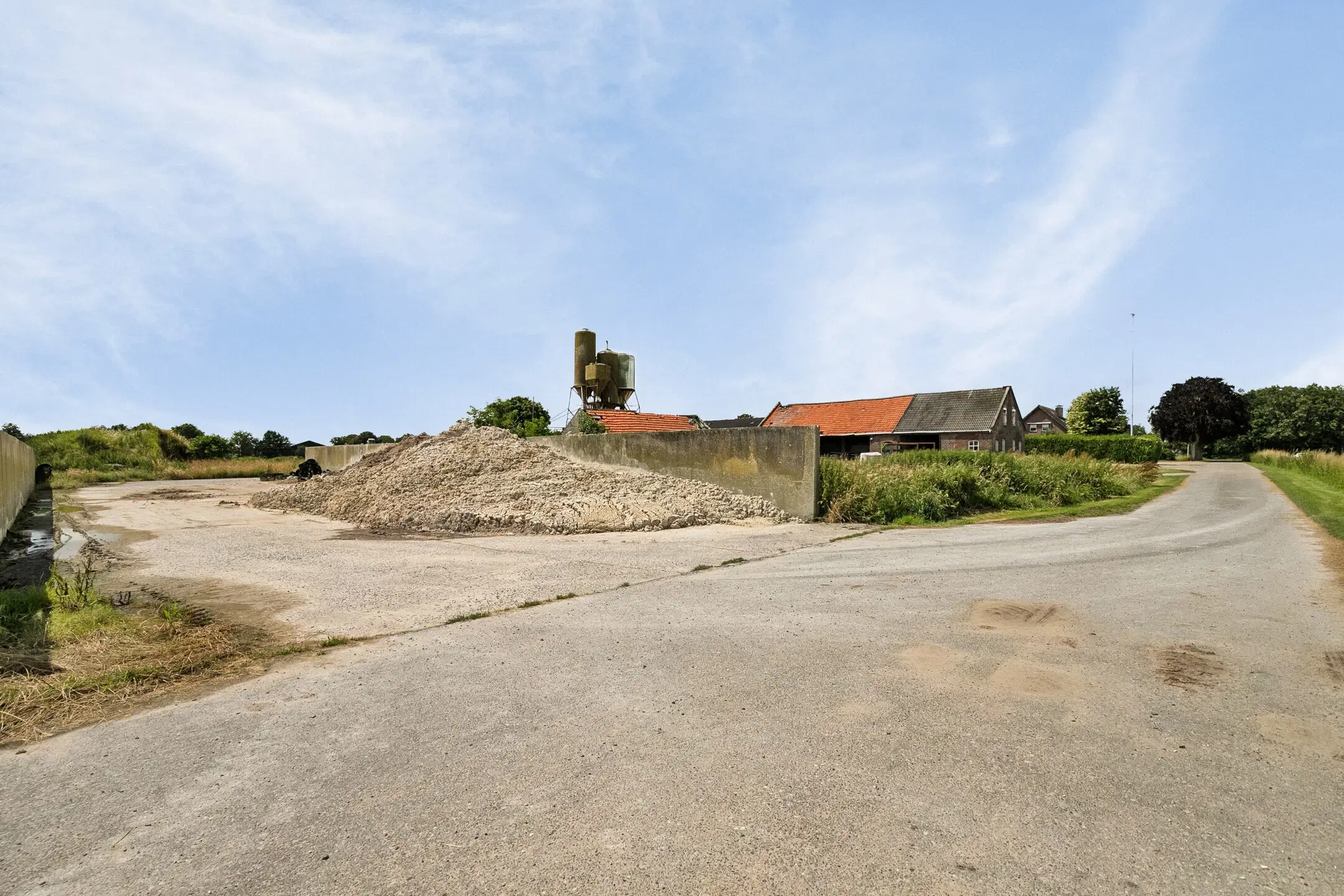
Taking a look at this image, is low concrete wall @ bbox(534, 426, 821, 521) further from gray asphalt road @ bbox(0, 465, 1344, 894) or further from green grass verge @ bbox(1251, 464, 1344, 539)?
green grass verge @ bbox(1251, 464, 1344, 539)

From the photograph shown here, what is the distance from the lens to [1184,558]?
8.85m

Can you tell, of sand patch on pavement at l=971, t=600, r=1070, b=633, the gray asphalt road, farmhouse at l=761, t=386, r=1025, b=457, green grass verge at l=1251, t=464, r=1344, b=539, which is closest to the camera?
the gray asphalt road

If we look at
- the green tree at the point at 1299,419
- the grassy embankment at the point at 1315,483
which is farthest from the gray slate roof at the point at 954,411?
the green tree at the point at 1299,419

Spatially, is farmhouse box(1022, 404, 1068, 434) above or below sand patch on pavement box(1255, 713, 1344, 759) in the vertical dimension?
above

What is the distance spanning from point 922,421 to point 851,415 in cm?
485

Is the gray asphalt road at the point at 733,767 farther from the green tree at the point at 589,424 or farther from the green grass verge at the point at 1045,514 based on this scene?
the green tree at the point at 589,424

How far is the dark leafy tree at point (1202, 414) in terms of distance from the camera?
59.0m

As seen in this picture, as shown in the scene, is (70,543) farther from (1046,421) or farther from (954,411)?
(1046,421)

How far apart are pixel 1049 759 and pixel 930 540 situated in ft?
26.2

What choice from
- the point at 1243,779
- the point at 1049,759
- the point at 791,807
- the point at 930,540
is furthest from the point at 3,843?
the point at 930,540

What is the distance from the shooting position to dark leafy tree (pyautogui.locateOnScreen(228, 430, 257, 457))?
54422mm

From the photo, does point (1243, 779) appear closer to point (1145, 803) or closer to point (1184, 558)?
point (1145, 803)

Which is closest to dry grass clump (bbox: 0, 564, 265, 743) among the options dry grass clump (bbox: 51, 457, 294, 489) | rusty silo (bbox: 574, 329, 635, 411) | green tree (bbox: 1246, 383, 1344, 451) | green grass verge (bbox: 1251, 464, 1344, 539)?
green grass verge (bbox: 1251, 464, 1344, 539)

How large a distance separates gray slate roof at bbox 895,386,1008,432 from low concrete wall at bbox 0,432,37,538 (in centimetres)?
4190
